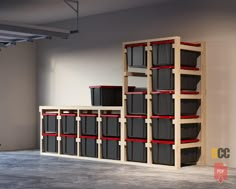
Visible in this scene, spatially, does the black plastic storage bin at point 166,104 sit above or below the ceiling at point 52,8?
below

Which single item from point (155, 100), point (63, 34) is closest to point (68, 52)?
point (63, 34)

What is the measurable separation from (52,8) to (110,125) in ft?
8.52

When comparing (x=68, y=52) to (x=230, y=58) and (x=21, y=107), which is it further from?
(x=230, y=58)

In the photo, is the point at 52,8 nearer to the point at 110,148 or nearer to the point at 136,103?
the point at 136,103

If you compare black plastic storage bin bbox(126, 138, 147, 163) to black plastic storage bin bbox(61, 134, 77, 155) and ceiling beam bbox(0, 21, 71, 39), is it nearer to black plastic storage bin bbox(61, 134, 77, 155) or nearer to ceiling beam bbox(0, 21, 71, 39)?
black plastic storage bin bbox(61, 134, 77, 155)

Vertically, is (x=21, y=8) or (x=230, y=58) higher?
(x=21, y=8)

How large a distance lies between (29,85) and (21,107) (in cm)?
57

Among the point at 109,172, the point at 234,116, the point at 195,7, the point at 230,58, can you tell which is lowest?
the point at 109,172

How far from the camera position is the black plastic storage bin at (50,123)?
9.77m

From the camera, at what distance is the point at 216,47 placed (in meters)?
8.19

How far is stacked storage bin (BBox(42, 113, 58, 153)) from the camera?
9.76 meters

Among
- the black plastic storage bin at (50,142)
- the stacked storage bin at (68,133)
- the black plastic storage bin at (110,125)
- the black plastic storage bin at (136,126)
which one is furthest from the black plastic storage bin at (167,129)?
the black plastic storage bin at (50,142)

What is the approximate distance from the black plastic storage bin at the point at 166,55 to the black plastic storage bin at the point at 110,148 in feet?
5.51

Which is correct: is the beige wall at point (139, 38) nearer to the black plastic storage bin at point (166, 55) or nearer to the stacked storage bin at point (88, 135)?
the black plastic storage bin at point (166, 55)
